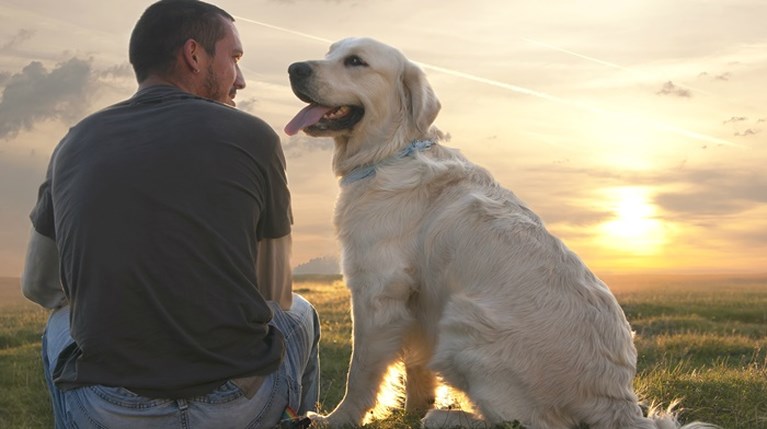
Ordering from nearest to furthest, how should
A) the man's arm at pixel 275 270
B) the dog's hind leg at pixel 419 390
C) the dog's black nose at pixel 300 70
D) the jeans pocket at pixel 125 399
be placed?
the jeans pocket at pixel 125 399 < the man's arm at pixel 275 270 < the dog's black nose at pixel 300 70 < the dog's hind leg at pixel 419 390

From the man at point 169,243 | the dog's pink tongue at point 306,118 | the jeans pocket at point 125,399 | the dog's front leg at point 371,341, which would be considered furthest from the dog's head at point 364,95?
the jeans pocket at point 125,399

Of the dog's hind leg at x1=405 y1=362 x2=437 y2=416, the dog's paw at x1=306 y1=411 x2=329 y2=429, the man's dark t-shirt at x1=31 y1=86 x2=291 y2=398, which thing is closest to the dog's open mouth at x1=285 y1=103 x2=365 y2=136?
the man's dark t-shirt at x1=31 y1=86 x2=291 y2=398

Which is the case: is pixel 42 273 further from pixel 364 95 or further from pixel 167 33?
pixel 364 95

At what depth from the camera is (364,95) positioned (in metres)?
5.38

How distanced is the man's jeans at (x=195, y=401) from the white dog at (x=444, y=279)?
0.59 m

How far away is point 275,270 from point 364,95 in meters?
1.64

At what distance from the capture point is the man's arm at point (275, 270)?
13.6 feet

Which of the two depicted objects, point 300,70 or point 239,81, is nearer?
point 239,81

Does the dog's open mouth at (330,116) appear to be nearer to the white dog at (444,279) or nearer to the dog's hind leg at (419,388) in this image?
the white dog at (444,279)

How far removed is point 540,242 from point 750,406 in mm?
2427

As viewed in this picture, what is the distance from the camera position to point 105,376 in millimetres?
3752

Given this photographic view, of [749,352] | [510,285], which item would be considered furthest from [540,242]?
[749,352]

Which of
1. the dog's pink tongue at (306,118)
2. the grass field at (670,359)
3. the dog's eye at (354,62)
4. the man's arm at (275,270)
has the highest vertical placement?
the dog's eye at (354,62)

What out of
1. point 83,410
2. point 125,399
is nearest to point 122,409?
point 125,399
